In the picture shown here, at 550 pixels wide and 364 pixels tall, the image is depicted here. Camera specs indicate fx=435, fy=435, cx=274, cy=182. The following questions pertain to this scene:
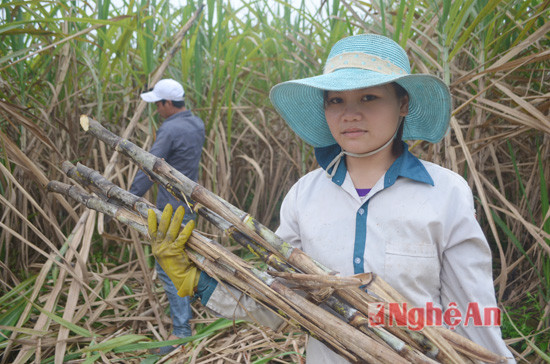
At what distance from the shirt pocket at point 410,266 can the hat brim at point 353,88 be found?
0.36 m

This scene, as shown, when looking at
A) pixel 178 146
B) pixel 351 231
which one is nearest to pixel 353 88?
pixel 351 231

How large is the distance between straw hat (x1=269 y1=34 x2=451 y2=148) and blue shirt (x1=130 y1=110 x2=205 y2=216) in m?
1.42

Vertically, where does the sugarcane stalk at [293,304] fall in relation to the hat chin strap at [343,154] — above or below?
below

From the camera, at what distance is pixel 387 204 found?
1.03 m

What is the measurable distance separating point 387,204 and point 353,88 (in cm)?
29

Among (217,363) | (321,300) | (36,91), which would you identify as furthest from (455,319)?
(36,91)

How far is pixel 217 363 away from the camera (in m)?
2.08

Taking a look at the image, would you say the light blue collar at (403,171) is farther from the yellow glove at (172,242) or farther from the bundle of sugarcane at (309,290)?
the yellow glove at (172,242)

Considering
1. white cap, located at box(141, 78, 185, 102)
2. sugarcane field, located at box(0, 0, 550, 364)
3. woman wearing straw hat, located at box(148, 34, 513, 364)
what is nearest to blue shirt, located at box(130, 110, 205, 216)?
white cap, located at box(141, 78, 185, 102)

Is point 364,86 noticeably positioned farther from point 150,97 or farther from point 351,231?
point 150,97

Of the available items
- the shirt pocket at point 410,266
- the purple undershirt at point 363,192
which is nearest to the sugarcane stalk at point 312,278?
the shirt pocket at point 410,266

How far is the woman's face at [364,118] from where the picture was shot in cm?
102

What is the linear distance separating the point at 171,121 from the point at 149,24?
0.67 m

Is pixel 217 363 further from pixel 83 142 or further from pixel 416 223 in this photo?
pixel 83 142
